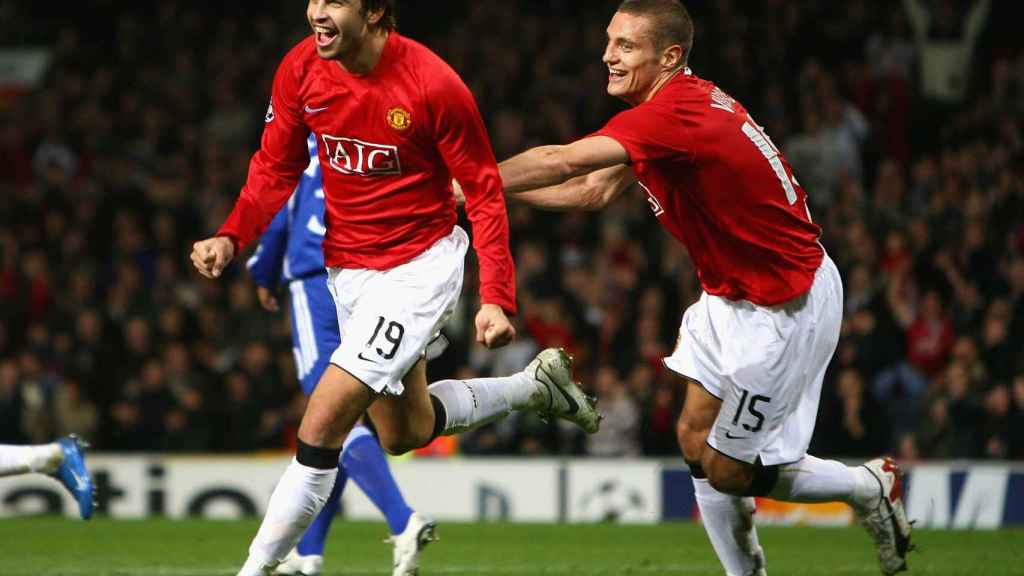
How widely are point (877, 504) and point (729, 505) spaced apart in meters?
0.65

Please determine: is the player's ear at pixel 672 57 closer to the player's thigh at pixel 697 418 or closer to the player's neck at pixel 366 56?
the player's neck at pixel 366 56

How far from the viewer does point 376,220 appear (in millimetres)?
5938

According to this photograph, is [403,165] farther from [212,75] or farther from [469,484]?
[212,75]

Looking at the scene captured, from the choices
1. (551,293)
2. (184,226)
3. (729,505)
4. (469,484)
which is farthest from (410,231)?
(184,226)

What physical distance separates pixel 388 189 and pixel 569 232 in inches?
325

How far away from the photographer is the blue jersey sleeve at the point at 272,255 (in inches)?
295

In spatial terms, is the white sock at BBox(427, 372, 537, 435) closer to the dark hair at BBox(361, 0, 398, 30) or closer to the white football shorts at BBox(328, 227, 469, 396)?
the white football shorts at BBox(328, 227, 469, 396)

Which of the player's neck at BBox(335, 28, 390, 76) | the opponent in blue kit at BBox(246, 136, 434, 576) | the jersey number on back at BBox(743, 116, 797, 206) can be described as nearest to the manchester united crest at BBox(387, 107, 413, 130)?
the player's neck at BBox(335, 28, 390, 76)

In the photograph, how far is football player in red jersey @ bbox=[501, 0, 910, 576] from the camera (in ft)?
18.9

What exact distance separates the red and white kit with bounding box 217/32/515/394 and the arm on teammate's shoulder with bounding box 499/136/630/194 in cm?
12

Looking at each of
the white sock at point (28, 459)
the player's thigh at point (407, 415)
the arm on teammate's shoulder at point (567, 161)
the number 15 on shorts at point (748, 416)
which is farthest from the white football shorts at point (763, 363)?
the white sock at point (28, 459)

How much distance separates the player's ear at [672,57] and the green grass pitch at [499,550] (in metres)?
2.64

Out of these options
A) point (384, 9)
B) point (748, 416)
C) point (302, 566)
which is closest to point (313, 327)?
point (302, 566)

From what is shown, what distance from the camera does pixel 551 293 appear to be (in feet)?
43.2
